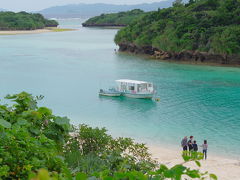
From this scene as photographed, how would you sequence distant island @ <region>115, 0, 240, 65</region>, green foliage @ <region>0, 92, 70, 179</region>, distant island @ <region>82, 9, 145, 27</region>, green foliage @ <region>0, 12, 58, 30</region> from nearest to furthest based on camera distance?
green foliage @ <region>0, 92, 70, 179</region>, distant island @ <region>115, 0, 240, 65</region>, green foliage @ <region>0, 12, 58, 30</region>, distant island @ <region>82, 9, 145, 27</region>

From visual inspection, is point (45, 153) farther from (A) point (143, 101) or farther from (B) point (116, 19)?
(B) point (116, 19)

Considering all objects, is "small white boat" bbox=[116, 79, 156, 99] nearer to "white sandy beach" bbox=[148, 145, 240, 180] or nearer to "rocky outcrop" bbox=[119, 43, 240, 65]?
"white sandy beach" bbox=[148, 145, 240, 180]

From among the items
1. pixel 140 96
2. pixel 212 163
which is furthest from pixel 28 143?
pixel 140 96

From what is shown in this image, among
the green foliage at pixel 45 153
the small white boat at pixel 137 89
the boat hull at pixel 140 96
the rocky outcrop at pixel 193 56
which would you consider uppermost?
the green foliage at pixel 45 153

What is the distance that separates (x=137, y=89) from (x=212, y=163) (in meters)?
15.0

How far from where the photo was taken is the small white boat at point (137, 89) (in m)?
29.1

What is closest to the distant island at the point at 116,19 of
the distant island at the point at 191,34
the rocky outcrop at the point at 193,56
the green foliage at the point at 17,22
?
the green foliage at the point at 17,22

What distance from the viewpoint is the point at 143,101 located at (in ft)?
94.0

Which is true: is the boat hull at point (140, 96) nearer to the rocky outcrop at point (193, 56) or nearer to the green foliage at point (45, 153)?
the green foliage at point (45, 153)

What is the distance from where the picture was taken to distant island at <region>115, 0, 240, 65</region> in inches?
1853

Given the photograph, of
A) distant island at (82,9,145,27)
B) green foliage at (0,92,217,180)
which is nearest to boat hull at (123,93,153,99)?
green foliage at (0,92,217,180)

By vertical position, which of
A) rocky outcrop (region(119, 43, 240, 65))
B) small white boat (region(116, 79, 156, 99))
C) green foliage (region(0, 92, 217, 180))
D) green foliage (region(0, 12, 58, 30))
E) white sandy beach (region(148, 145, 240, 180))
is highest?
green foliage (region(0, 12, 58, 30))

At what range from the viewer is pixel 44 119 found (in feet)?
26.1

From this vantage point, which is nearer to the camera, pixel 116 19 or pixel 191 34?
pixel 191 34
